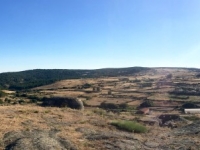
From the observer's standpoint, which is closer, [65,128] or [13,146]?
[13,146]

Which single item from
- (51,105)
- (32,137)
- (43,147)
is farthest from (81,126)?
(51,105)

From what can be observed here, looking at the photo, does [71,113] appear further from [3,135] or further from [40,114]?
[3,135]

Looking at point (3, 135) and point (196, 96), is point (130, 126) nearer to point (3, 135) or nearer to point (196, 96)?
point (3, 135)

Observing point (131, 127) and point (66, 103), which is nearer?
point (131, 127)

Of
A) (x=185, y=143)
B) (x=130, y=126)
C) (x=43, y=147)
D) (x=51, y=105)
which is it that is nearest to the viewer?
(x=43, y=147)

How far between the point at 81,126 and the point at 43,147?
686 cm

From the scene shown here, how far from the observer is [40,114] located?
1086 inches

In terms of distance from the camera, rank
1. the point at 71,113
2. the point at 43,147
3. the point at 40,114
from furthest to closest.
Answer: the point at 71,113, the point at 40,114, the point at 43,147

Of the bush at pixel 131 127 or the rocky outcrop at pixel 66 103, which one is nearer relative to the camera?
the bush at pixel 131 127

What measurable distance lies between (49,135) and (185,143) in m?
8.79

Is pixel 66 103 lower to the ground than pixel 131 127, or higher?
higher

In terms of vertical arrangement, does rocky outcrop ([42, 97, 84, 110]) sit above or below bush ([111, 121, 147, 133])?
above

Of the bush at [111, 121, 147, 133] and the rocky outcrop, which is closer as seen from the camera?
the bush at [111, 121, 147, 133]

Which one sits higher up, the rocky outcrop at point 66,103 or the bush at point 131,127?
the rocky outcrop at point 66,103
